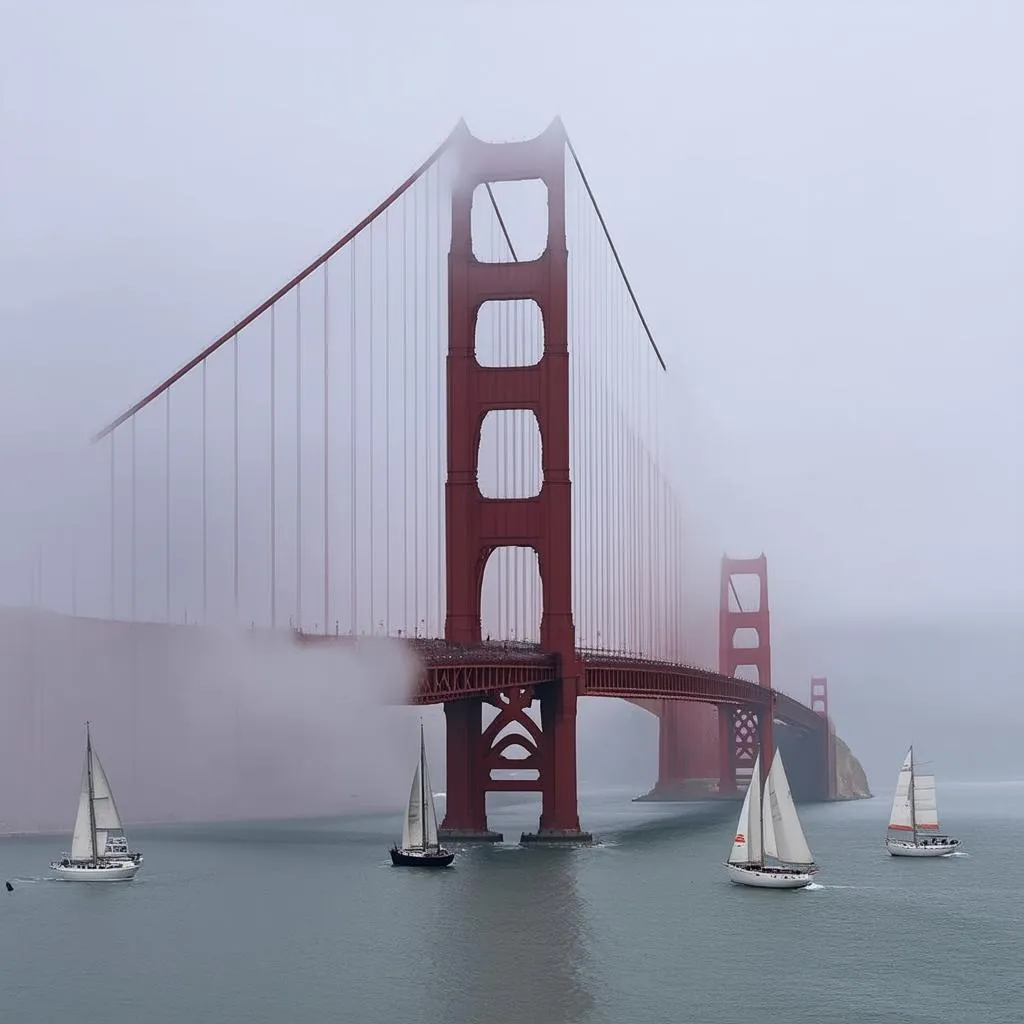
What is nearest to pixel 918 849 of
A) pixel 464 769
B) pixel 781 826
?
pixel 781 826

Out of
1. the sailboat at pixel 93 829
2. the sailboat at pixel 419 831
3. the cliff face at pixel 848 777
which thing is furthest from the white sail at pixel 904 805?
the cliff face at pixel 848 777

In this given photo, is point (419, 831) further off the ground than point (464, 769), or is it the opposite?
point (464, 769)

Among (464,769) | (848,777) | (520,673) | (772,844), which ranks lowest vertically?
(848,777)

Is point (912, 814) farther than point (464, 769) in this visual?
Yes

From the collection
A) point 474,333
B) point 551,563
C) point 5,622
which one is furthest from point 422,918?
point 5,622

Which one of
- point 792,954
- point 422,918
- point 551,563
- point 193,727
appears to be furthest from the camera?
point 193,727

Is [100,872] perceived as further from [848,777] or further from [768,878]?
[848,777]

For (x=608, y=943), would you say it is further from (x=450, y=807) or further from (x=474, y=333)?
(x=474, y=333)

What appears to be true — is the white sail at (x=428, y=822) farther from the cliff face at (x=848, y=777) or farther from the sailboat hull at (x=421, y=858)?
the cliff face at (x=848, y=777)
